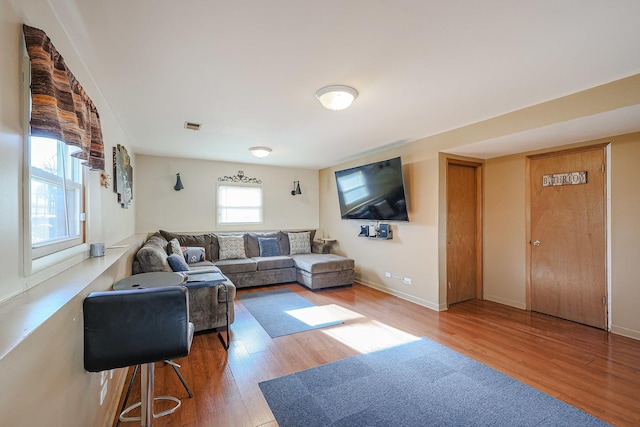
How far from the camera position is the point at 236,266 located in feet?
16.9

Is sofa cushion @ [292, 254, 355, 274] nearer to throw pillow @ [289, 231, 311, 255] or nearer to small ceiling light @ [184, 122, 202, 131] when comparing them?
throw pillow @ [289, 231, 311, 255]

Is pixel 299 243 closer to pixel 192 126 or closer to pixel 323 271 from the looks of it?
pixel 323 271

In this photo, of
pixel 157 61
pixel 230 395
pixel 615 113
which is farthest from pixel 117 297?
pixel 615 113

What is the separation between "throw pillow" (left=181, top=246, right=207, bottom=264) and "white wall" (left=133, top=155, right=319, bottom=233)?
0.90 metres

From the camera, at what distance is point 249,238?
6016 millimetres

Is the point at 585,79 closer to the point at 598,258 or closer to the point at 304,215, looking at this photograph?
the point at 598,258

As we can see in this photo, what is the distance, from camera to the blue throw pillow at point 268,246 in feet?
19.3

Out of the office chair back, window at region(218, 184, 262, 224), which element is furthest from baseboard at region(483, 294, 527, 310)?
window at region(218, 184, 262, 224)

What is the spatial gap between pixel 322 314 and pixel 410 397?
1.86 m

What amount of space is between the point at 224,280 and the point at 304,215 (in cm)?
372

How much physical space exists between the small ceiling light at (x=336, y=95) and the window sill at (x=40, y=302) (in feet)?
6.93

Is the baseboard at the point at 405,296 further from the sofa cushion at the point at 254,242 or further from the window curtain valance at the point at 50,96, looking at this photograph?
the window curtain valance at the point at 50,96

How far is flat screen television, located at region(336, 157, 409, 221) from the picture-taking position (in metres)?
4.41

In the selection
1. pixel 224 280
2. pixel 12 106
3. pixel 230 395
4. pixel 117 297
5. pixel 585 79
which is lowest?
pixel 230 395
